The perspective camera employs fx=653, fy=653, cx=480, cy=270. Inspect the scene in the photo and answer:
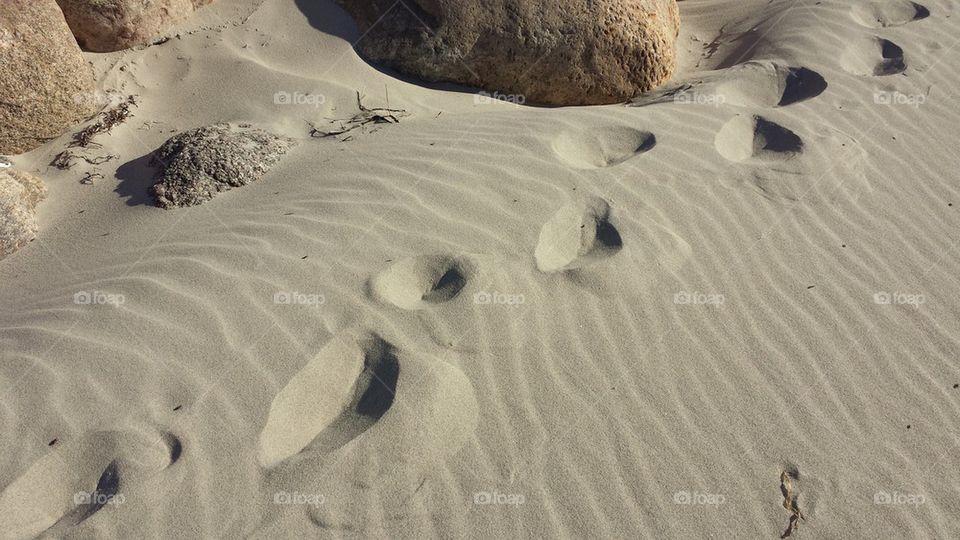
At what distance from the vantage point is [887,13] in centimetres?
549

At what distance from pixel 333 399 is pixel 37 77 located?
3051 millimetres

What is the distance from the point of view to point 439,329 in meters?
2.86

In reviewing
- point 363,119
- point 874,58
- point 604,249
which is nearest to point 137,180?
point 363,119

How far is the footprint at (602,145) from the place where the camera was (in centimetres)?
387

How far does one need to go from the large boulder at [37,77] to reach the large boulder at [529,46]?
1.90 metres

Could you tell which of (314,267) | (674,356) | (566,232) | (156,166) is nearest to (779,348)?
(674,356)

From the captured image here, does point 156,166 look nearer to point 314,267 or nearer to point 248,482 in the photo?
point 314,267

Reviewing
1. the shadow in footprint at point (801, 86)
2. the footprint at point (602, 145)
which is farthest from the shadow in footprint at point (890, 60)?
the footprint at point (602, 145)

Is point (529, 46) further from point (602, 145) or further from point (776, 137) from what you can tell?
point (776, 137)

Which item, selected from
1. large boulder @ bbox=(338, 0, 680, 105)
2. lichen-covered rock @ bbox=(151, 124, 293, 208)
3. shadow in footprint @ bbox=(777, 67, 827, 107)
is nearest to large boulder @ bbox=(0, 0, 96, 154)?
lichen-covered rock @ bbox=(151, 124, 293, 208)

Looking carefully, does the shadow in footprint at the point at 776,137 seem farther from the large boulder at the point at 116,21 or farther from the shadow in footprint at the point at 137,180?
the large boulder at the point at 116,21

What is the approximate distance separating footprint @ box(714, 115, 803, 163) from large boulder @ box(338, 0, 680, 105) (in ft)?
2.95

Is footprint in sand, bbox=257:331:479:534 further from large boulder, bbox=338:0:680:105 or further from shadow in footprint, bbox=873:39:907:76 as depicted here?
shadow in footprint, bbox=873:39:907:76

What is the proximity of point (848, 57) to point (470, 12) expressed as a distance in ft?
9.47
